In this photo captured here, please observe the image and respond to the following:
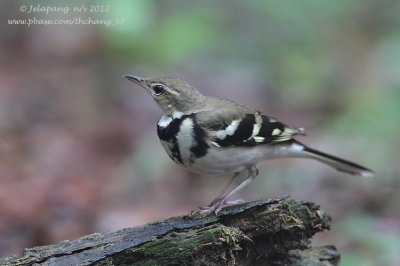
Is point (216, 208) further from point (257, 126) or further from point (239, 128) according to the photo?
point (257, 126)

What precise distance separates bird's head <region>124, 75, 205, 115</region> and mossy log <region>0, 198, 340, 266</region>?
0.99 m

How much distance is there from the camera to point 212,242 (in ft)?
13.5

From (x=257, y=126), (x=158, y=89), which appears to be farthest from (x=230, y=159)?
(x=158, y=89)

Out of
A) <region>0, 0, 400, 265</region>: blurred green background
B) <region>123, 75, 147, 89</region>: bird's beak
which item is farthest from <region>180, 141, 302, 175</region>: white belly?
<region>0, 0, 400, 265</region>: blurred green background

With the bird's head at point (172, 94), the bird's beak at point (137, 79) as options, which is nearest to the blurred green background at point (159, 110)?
the bird's head at point (172, 94)

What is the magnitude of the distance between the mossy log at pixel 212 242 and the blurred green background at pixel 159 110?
182cm

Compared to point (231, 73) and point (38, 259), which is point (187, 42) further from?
point (38, 259)

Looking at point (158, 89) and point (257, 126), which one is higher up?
point (158, 89)

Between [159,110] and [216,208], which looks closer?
[216,208]

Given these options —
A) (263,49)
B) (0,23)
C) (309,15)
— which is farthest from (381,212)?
(0,23)

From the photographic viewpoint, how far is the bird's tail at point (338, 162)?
18.9 ft

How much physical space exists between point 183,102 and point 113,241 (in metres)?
1.42

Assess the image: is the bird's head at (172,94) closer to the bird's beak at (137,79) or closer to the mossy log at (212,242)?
the bird's beak at (137,79)

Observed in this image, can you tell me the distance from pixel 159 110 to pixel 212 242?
7.09 metres
